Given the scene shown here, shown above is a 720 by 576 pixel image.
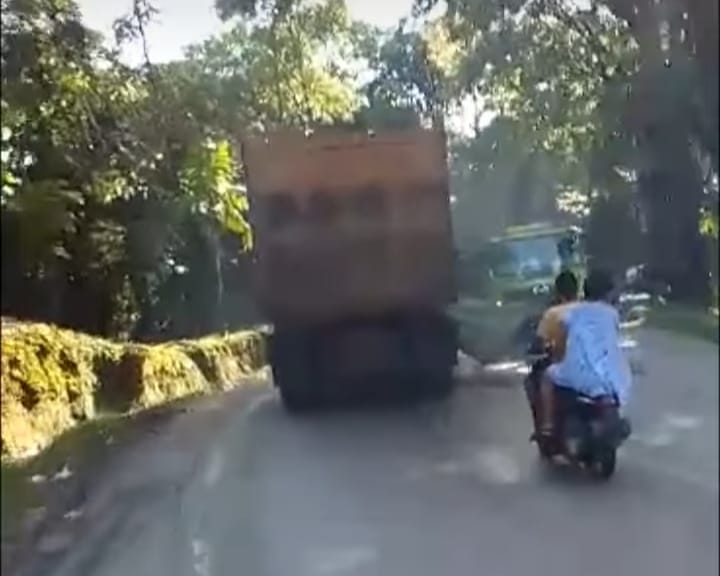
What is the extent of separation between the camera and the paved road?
1438 millimetres

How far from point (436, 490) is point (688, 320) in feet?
0.95

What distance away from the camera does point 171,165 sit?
1.50m

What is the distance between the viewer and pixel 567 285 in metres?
1.42

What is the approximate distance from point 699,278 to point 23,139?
0.66 metres

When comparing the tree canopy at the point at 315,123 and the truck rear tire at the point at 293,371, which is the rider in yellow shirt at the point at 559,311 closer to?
the tree canopy at the point at 315,123

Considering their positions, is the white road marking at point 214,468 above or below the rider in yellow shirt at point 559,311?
below

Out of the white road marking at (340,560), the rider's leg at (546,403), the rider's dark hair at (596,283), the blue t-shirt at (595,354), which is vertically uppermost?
the rider's dark hair at (596,283)

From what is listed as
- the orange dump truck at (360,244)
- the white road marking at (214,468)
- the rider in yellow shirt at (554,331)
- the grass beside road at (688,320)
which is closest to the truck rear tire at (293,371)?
the orange dump truck at (360,244)

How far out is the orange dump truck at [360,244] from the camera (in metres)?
1.40

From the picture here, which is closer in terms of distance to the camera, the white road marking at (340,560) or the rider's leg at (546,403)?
the rider's leg at (546,403)

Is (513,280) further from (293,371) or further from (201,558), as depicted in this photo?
(201,558)

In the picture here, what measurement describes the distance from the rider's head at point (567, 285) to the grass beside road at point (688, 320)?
7cm

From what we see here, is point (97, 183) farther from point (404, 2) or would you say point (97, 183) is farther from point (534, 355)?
point (534, 355)

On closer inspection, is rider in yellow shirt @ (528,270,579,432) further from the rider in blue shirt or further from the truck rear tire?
the truck rear tire
